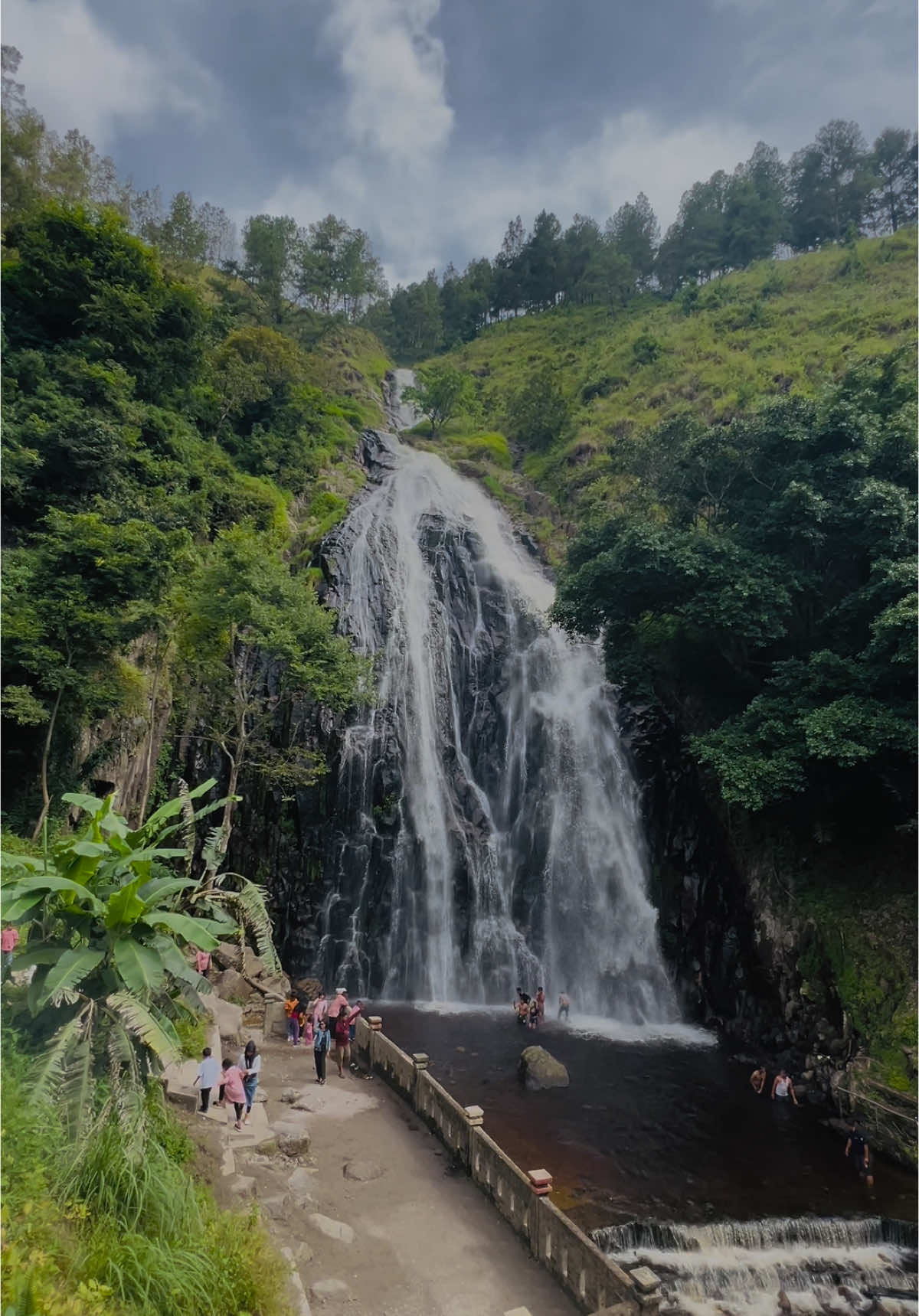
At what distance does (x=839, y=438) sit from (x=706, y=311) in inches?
1734

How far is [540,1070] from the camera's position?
544 inches

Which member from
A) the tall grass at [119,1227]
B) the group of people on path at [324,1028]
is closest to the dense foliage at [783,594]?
the group of people on path at [324,1028]

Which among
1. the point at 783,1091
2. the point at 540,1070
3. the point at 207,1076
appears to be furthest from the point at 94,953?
the point at 783,1091

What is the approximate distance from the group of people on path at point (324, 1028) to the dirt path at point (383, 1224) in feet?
3.75

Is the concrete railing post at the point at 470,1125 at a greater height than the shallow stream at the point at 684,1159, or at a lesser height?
greater

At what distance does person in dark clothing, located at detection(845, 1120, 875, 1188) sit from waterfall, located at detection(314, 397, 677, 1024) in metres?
6.11

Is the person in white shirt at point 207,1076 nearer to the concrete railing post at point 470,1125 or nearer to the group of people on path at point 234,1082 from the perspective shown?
the group of people on path at point 234,1082

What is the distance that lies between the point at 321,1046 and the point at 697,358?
4866 cm

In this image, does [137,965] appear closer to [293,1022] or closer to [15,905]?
[15,905]

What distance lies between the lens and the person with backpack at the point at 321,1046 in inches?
462

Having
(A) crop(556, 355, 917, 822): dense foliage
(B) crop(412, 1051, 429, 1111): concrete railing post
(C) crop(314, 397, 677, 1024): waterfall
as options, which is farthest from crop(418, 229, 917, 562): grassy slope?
(B) crop(412, 1051, 429, 1111): concrete railing post

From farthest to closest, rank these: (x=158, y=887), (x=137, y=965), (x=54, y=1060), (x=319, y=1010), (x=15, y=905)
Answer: (x=319, y=1010) → (x=158, y=887) → (x=137, y=965) → (x=15, y=905) → (x=54, y=1060)

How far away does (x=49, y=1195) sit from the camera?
530 centimetres

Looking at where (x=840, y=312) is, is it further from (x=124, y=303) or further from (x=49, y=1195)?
(x=49, y=1195)
